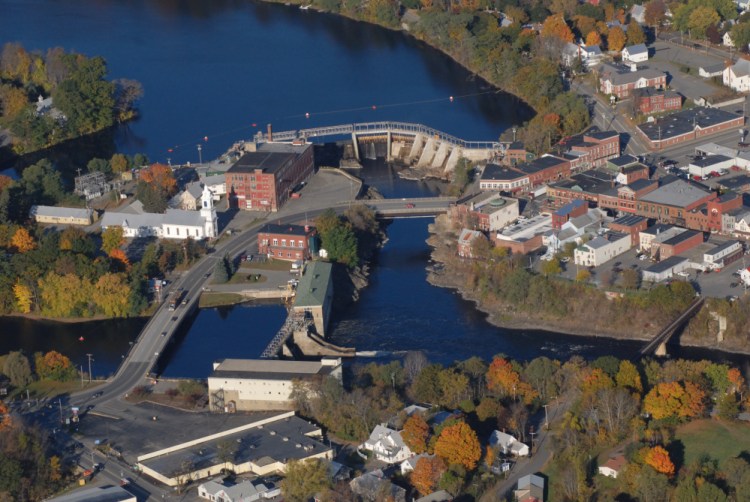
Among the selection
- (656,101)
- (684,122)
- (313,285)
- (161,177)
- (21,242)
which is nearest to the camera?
(313,285)

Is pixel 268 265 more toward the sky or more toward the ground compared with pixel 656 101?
more toward the ground

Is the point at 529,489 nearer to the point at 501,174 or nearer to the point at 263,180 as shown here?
the point at 501,174

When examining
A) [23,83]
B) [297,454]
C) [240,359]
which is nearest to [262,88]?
[23,83]

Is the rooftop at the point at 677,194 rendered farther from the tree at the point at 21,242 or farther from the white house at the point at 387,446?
the tree at the point at 21,242

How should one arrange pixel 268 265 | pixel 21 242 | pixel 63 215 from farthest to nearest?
pixel 63 215 < pixel 21 242 < pixel 268 265

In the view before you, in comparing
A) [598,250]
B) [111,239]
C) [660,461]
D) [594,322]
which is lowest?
[660,461]

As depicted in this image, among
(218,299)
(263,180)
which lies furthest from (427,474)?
(263,180)
